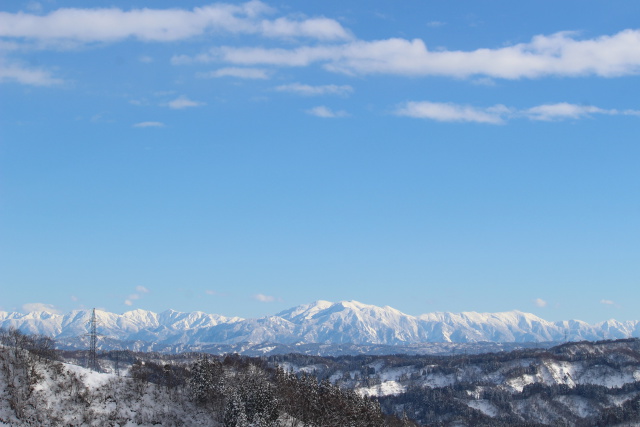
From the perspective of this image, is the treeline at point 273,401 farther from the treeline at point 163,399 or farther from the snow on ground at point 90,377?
the snow on ground at point 90,377

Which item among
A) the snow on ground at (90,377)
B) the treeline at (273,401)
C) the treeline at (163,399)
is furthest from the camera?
the snow on ground at (90,377)

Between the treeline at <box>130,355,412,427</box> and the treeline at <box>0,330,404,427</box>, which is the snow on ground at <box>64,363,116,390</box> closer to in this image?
the treeline at <box>0,330,404,427</box>

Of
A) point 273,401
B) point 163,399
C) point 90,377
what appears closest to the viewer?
point 273,401

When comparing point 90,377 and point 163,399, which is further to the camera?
point 163,399

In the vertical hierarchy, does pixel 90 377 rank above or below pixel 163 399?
above

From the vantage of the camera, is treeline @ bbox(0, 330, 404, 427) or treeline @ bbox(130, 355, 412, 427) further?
treeline @ bbox(130, 355, 412, 427)

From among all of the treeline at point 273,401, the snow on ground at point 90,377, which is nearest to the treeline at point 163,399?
the treeline at point 273,401

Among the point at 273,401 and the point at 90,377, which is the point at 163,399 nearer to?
the point at 90,377

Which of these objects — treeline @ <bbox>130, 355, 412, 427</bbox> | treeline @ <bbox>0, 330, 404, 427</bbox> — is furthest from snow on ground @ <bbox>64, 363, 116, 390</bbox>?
treeline @ <bbox>130, 355, 412, 427</bbox>

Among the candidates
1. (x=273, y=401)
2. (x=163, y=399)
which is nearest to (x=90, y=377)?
(x=163, y=399)

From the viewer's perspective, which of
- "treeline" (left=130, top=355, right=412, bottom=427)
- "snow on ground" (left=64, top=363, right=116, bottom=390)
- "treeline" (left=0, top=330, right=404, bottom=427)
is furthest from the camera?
Answer: "snow on ground" (left=64, top=363, right=116, bottom=390)

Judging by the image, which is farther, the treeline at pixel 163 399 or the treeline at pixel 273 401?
the treeline at pixel 273 401

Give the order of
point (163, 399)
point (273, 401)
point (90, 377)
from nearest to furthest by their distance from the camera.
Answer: point (273, 401)
point (90, 377)
point (163, 399)

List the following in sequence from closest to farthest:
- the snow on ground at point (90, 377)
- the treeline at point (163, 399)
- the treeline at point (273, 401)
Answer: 1. the treeline at point (163, 399)
2. the treeline at point (273, 401)
3. the snow on ground at point (90, 377)
